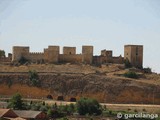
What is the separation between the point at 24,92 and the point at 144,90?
44.6 feet

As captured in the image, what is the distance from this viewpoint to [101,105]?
6075cm

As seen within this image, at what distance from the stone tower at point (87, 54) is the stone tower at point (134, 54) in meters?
4.45

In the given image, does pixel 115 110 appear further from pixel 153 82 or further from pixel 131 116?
pixel 153 82

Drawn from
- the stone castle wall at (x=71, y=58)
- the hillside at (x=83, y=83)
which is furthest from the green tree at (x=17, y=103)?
the stone castle wall at (x=71, y=58)

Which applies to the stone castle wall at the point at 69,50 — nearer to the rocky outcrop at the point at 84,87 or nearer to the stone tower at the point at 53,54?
the stone tower at the point at 53,54

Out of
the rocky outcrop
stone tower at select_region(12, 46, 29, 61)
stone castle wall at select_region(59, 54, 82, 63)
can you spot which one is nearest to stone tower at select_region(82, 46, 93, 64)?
stone castle wall at select_region(59, 54, 82, 63)

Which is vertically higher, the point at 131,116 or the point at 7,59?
the point at 7,59

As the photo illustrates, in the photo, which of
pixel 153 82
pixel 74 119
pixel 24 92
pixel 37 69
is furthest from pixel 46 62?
pixel 74 119

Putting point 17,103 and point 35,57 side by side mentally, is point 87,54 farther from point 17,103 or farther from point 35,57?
point 17,103

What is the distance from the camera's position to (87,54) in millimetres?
73000

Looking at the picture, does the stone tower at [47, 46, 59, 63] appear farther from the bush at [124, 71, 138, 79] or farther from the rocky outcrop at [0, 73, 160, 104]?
the bush at [124, 71, 138, 79]

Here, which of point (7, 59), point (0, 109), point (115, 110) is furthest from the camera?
point (7, 59)

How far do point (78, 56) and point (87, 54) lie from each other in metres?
1.22

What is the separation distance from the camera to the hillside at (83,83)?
6531 cm
